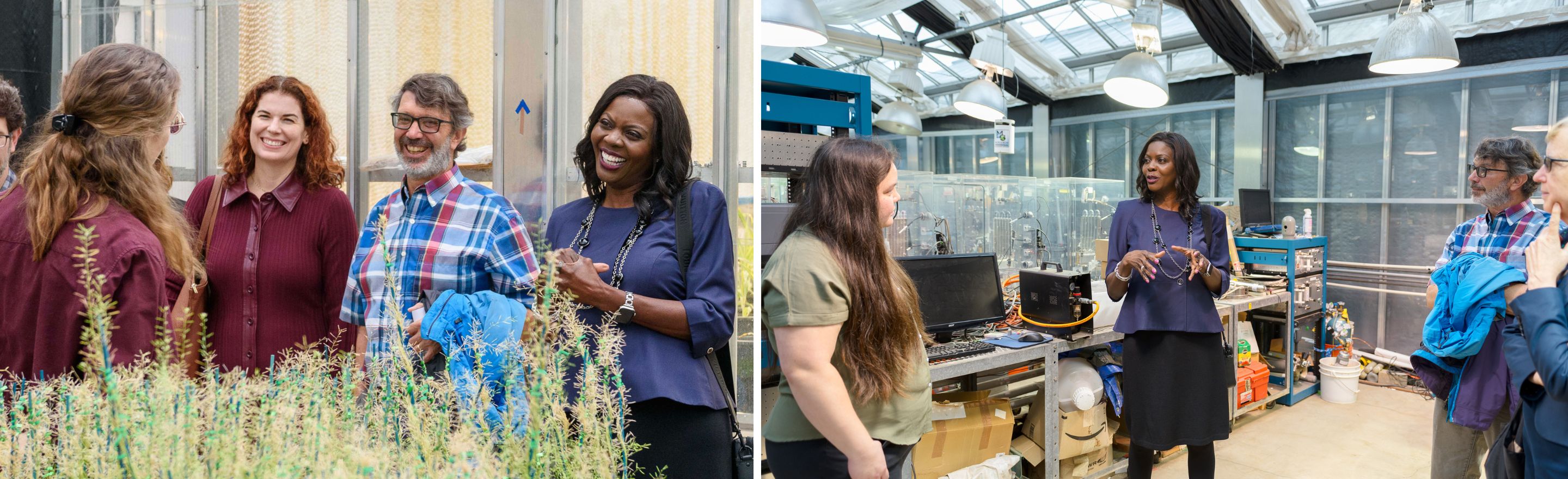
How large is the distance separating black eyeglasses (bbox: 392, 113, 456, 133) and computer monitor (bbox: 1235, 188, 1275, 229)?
555 centimetres

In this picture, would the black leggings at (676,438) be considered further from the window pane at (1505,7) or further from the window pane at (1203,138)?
the window pane at (1203,138)

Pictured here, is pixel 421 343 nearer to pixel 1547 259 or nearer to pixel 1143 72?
pixel 1547 259

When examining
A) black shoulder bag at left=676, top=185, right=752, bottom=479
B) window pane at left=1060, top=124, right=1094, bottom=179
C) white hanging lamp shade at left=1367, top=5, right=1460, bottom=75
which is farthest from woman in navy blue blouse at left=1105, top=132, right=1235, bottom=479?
window pane at left=1060, top=124, right=1094, bottom=179

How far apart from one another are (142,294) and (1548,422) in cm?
238

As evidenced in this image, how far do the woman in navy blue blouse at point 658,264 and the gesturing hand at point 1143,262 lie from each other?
1757 millimetres

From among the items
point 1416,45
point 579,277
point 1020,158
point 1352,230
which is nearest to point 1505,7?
point 1352,230

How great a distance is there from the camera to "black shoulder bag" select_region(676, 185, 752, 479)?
1.32 m

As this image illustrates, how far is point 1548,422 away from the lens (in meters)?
1.61

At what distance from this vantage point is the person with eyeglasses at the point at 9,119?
1.30 meters

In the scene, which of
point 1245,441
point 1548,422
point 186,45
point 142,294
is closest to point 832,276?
point 142,294

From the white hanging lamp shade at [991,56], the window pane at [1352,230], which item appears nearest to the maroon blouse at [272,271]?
the white hanging lamp shade at [991,56]

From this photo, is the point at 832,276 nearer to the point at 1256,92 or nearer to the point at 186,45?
the point at 186,45

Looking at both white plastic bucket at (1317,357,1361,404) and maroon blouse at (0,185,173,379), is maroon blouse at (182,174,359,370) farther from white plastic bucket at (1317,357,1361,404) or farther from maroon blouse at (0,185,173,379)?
white plastic bucket at (1317,357,1361,404)

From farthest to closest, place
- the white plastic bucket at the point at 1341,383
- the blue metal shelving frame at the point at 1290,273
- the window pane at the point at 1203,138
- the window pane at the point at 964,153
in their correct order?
the window pane at the point at 964,153
the window pane at the point at 1203,138
the white plastic bucket at the point at 1341,383
the blue metal shelving frame at the point at 1290,273
